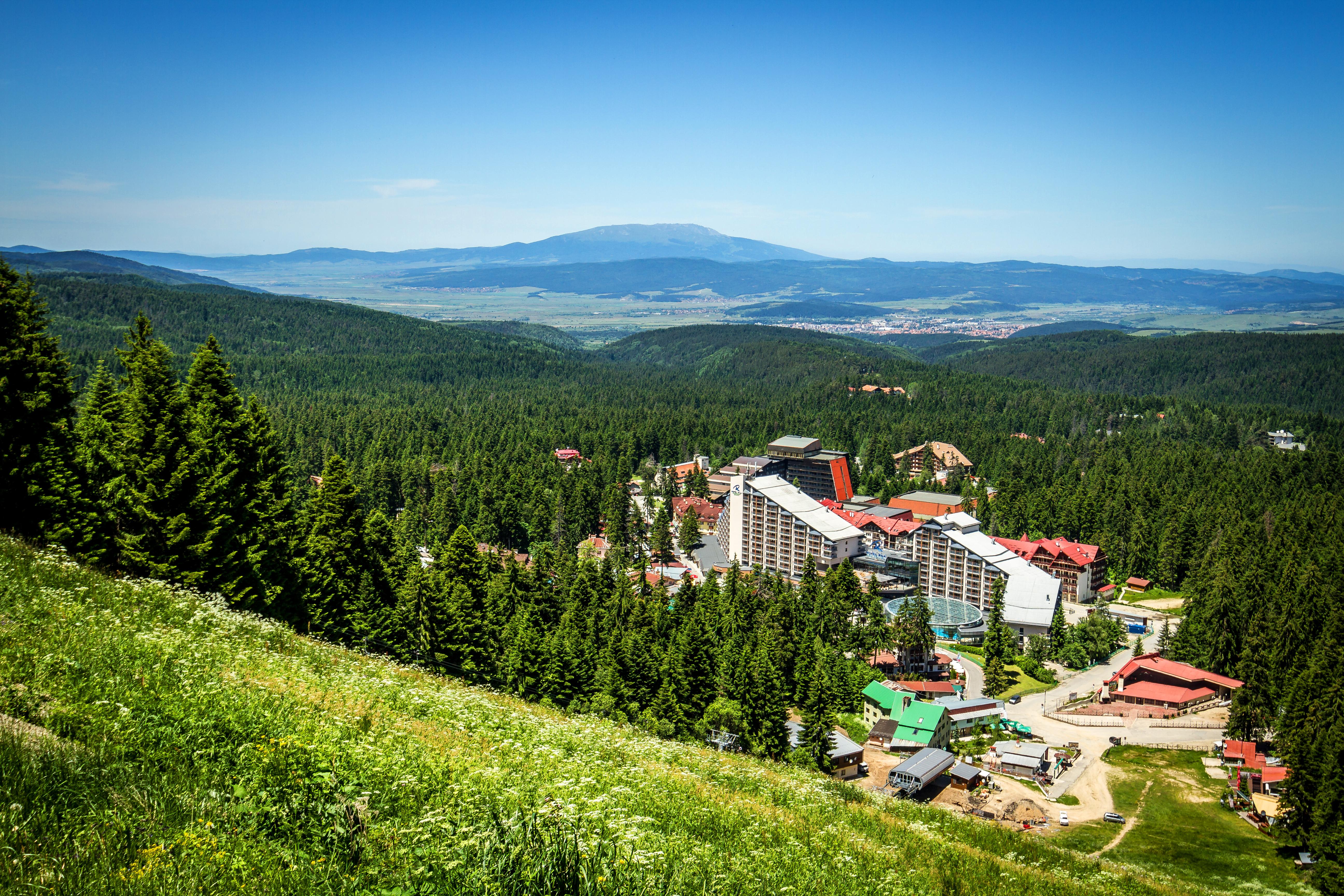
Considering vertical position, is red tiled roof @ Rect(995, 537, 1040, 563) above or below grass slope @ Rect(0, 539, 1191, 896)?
below

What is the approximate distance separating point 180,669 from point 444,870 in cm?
594

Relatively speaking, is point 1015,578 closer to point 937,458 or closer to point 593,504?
point 593,504

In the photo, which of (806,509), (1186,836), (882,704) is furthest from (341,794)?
(806,509)

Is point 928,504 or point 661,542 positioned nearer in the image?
point 661,542

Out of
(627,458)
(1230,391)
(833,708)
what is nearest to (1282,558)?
(833,708)

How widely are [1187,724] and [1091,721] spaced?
18.2ft

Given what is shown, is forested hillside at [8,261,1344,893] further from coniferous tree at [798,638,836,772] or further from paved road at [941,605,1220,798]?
paved road at [941,605,1220,798]

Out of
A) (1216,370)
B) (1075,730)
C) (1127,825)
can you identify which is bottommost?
(1075,730)

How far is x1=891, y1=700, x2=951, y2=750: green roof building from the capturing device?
138 feet

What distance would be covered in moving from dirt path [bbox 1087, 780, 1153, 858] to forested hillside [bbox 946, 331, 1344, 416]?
124065 millimetres

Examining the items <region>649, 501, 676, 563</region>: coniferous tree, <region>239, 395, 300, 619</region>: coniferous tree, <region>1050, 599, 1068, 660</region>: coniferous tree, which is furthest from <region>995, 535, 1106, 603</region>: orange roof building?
<region>239, 395, 300, 619</region>: coniferous tree

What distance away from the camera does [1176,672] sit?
165 ft

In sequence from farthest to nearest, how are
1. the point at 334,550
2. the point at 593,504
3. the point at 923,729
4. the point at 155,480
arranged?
the point at 593,504 → the point at 923,729 → the point at 334,550 → the point at 155,480

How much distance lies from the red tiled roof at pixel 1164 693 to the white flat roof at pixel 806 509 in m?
23.5
